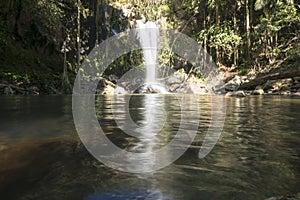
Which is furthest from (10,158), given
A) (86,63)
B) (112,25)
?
(112,25)

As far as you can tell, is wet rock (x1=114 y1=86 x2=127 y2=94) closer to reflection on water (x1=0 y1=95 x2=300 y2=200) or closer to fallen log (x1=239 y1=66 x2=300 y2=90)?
fallen log (x1=239 y1=66 x2=300 y2=90)

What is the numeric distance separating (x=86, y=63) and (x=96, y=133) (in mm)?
27583

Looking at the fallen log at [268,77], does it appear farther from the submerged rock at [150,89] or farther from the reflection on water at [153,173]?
the reflection on water at [153,173]

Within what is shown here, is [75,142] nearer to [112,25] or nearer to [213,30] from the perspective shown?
[213,30]

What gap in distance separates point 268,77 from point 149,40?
2312 cm

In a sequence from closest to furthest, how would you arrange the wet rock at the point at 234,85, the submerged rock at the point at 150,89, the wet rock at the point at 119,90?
the wet rock at the point at 234,85 → the wet rock at the point at 119,90 → the submerged rock at the point at 150,89

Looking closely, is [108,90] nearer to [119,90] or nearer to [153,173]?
[119,90]

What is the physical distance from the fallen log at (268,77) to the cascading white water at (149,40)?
65.6 ft

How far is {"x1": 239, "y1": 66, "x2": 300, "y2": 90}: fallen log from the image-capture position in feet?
60.2

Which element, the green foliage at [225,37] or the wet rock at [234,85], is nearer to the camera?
the wet rock at [234,85]

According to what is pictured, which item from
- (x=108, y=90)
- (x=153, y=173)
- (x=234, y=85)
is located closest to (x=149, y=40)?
(x=108, y=90)

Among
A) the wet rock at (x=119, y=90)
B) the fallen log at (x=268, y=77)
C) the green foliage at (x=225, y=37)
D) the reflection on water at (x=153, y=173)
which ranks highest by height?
the green foliage at (x=225, y=37)

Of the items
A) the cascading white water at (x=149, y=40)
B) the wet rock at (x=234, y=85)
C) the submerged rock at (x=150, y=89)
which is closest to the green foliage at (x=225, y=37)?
the wet rock at (x=234, y=85)

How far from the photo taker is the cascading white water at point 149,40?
1576 inches
